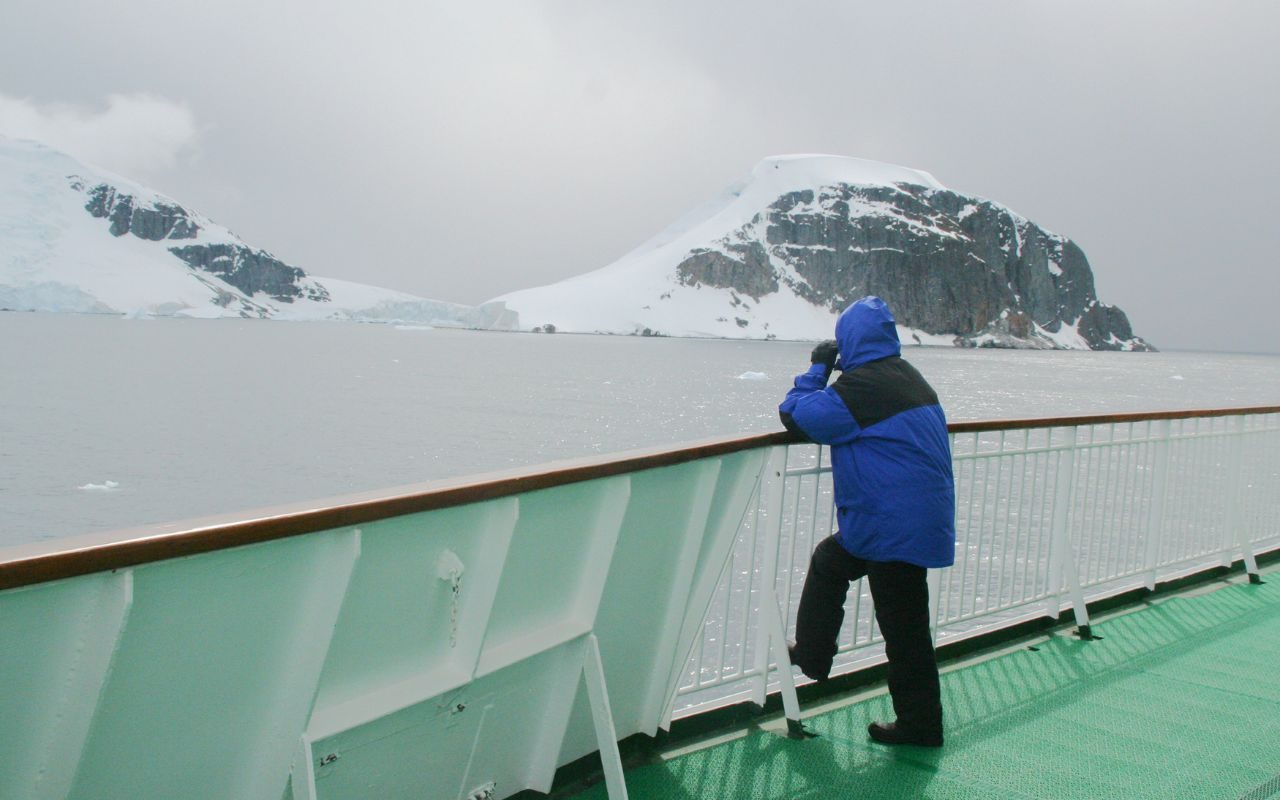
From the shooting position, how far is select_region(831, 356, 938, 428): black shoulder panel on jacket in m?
3.11

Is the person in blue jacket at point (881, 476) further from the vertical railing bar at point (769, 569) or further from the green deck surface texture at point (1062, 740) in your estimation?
the green deck surface texture at point (1062, 740)

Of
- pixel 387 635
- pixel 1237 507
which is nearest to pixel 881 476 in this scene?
pixel 387 635

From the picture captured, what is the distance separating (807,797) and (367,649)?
66.8 inches

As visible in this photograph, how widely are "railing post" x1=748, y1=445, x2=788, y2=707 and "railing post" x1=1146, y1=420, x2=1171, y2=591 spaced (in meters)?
3.22

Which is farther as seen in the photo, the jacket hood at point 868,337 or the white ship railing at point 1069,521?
the white ship railing at point 1069,521

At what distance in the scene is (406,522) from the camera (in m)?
2.12

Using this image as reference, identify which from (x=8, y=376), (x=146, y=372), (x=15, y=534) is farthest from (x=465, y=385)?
(x=15, y=534)

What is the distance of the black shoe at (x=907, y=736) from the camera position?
345 cm

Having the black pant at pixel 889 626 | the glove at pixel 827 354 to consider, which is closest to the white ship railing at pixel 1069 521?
the black pant at pixel 889 626

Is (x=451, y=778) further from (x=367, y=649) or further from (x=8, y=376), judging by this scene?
(x=8, y=376)

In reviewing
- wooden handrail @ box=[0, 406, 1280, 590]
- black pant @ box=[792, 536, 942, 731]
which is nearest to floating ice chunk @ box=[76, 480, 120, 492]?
black pant @ box=[792, 536, 942, 731]

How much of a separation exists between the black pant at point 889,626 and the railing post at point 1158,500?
115 inches

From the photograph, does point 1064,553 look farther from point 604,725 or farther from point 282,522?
point 282,522

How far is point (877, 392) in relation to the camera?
311cm
